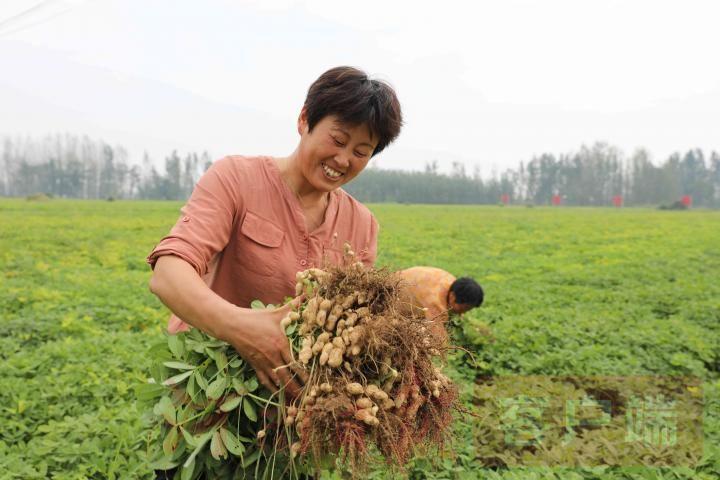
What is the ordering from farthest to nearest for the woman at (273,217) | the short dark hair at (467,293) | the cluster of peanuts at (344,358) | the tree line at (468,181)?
the tree line at (468,181), the short dark hair at (467,293), the woman at (273,217), the cluster of peanuts at (344,358)

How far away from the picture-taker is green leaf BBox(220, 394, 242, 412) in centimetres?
154

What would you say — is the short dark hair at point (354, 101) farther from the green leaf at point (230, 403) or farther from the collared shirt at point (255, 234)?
the green leaf at point (230, 403)

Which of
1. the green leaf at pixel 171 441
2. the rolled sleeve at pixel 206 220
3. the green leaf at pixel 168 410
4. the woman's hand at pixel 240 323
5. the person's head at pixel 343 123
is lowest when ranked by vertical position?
the green leaf at pixel 171 441

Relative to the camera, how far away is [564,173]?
3856 inches

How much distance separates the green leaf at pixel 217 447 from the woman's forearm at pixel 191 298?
11.3 inches

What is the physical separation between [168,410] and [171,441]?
83mm

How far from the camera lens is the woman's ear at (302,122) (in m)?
1.86

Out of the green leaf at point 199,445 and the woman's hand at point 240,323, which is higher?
the woman's hand at point 240,323

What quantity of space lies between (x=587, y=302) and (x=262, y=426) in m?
7.93

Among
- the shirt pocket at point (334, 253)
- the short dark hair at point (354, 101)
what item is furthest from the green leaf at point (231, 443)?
the short dark hair at point (354, 101)

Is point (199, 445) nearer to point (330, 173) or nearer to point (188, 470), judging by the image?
point (188, 470)

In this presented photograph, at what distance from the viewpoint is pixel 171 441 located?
1591 millimetres

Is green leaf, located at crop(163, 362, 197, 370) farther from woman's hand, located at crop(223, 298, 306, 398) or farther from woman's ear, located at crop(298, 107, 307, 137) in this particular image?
woman's ear, located at crop(298, 107, 307, 137)

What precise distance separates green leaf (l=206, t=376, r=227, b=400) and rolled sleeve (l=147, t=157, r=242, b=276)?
30 centimetres
